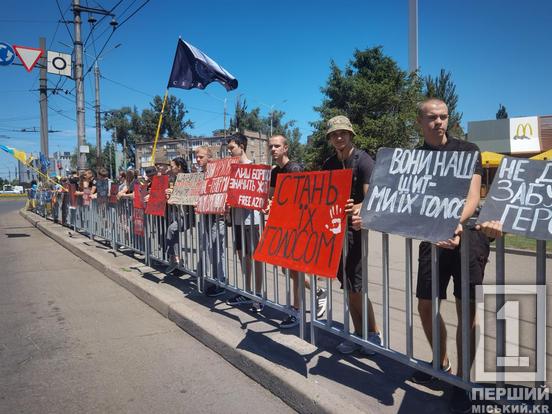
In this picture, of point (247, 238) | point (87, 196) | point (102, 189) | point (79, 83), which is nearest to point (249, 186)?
point (247, 238)

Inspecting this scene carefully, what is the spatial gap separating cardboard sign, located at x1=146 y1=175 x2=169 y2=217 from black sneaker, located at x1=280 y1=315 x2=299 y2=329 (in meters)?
2.79

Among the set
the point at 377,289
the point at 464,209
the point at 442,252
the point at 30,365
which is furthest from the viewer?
the point at 377,289

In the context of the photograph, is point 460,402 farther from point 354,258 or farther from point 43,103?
point 43,103

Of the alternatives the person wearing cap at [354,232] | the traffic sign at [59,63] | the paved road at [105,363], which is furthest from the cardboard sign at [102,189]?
the traffic sign at [59,63]

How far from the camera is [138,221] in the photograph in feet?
23.5

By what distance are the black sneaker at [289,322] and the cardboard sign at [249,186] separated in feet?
3.72

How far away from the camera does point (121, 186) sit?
8641 mm

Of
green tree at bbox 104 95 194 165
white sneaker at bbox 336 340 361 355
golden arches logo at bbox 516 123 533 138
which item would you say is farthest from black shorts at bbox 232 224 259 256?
green tree at bbox 104 95 194 165

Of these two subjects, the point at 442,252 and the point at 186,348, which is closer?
the point at 442,252

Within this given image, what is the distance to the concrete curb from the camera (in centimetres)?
283

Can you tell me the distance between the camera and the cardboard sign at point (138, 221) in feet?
23.1

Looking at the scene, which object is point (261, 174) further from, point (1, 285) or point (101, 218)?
point (101, 218)

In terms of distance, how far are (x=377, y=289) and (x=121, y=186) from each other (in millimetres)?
5516

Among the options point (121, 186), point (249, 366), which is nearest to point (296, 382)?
point (249, 366)
